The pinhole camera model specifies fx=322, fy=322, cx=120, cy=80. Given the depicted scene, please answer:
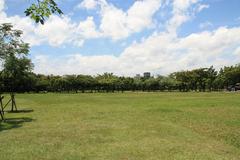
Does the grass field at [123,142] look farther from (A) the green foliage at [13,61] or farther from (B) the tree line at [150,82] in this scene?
(B) the tree line at [150,82]

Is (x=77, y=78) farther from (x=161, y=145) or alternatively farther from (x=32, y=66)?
(x=161, y=145)

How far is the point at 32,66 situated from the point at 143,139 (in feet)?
72.7

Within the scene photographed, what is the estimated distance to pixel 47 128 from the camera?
688 inches

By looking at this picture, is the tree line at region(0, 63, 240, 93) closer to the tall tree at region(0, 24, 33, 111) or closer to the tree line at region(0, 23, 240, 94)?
the tree line at region(0, 23, 240, 94)

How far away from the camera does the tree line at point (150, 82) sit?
355ft

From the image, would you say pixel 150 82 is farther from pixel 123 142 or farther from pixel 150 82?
pixel 123 142

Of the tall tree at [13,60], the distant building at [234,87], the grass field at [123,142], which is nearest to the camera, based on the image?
the grass field at [123,142]

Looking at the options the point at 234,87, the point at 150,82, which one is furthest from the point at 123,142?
the point at 150,82

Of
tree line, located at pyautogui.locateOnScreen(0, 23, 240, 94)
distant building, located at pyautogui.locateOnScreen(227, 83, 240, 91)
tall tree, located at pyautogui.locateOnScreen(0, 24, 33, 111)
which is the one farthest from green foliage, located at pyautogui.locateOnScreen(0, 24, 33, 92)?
distant building, located at pyautogui.locateOnScreen(227, 83, 240, 91)

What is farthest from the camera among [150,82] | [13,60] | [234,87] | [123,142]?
[150,82]

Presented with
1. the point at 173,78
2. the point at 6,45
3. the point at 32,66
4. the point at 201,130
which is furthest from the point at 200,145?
the point at 173,78

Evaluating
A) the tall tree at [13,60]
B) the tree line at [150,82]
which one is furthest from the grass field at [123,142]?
the tree line at [150,82]

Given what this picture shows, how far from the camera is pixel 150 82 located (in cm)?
12069

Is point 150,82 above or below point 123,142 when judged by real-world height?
above
